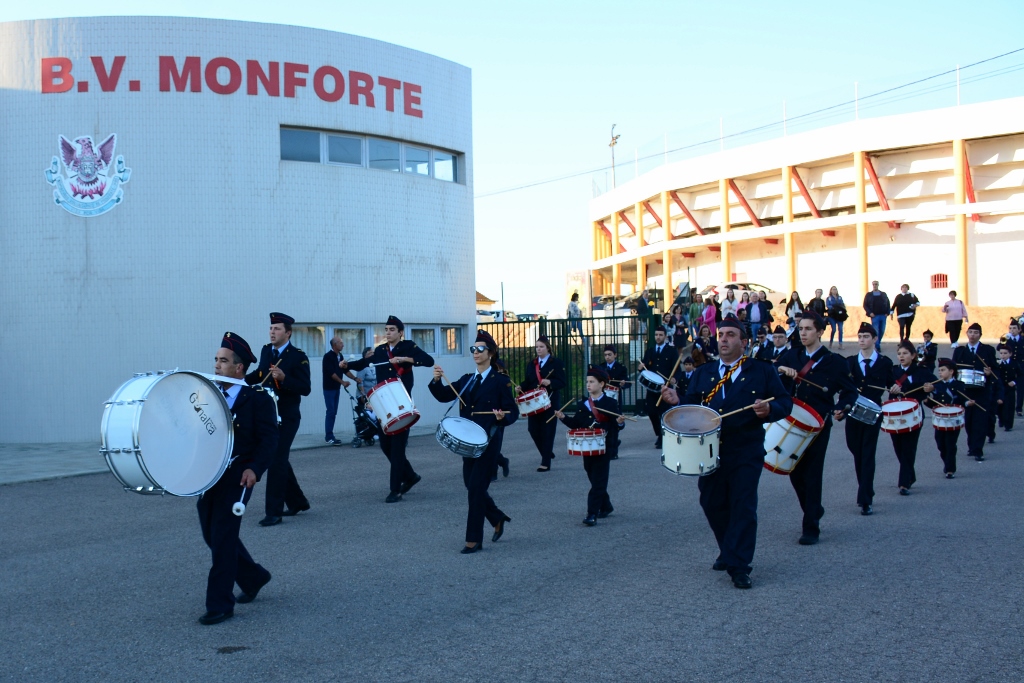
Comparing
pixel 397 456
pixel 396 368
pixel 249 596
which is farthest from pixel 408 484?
pixel 249 596

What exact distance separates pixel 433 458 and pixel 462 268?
7201 mm

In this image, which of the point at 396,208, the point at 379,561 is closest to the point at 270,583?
the point at 379,561

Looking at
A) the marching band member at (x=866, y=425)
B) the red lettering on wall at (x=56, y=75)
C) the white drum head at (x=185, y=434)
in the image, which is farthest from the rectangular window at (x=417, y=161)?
the white drum head at (x=185, y=434)

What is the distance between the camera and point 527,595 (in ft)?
23.3

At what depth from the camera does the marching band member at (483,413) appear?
28.6ft

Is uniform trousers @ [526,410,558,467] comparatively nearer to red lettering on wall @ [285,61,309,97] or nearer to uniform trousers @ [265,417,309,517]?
uniform trousers @ [265,417,309,517]

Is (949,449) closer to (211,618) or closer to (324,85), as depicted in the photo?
(211,618)

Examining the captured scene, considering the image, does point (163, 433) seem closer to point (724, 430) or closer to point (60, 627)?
point (60, 627)

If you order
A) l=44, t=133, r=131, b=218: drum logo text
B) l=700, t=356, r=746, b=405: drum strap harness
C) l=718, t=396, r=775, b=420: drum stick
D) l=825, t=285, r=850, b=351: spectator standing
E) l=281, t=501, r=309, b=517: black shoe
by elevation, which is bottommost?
l=281, t=501, r=309, b=517: black shoe

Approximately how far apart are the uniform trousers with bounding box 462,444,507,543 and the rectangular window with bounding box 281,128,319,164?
11.9 meters

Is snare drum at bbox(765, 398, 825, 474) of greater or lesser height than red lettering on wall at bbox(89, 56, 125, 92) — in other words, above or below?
below

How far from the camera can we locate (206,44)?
18.4m

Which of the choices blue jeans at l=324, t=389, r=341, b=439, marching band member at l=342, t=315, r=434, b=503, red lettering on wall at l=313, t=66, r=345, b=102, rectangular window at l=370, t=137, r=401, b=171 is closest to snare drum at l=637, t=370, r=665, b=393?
marching band member at l=342, t=315, r=434, b=503

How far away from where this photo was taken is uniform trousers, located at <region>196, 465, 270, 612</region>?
6.58 meters
